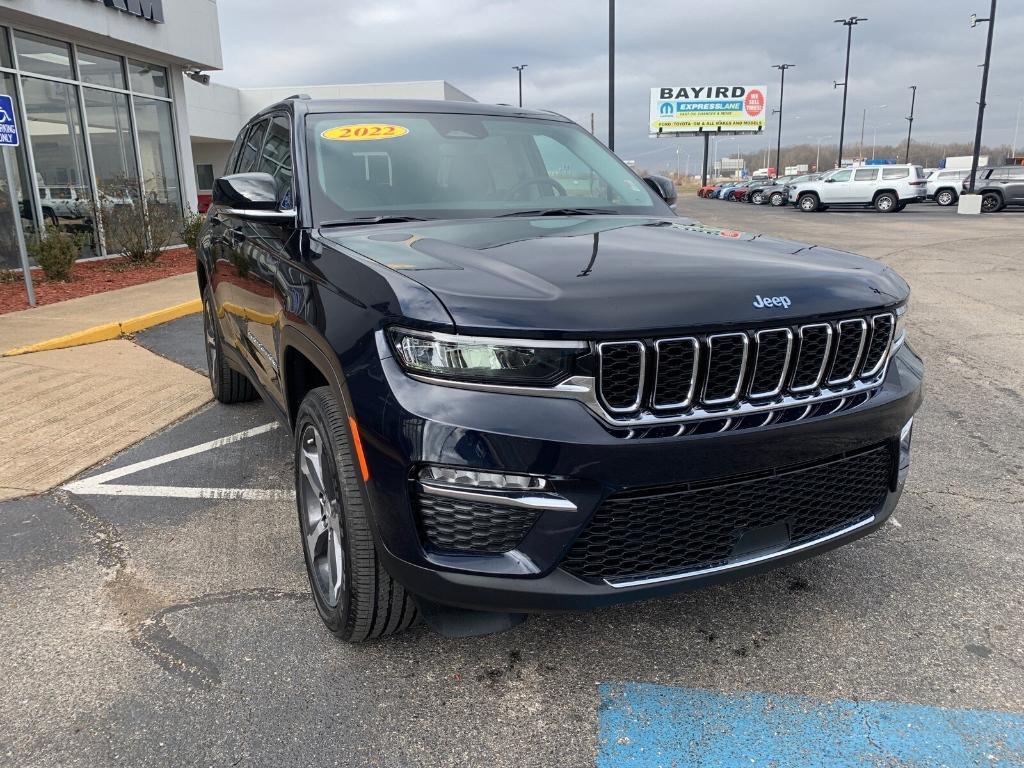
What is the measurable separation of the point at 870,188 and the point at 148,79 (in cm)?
2814

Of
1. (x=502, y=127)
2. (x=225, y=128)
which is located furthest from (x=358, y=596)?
(x=225, y=128)

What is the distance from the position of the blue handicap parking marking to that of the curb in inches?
260

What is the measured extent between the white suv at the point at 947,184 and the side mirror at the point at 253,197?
126 ft

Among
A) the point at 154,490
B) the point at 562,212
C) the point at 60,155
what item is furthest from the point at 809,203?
the point at 154,490

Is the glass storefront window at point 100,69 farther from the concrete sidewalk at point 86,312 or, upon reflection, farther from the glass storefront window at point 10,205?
the concrete sidewalk at point 86,312

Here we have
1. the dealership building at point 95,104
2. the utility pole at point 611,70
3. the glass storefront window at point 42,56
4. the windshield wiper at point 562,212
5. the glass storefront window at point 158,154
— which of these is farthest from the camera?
the utility pole at point 611,70

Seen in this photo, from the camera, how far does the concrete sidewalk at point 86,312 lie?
7535 millimetres

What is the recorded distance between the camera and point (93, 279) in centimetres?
1135

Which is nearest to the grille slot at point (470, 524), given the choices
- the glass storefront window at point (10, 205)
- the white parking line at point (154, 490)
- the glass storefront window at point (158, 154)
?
the white parking line at point (154, 490)

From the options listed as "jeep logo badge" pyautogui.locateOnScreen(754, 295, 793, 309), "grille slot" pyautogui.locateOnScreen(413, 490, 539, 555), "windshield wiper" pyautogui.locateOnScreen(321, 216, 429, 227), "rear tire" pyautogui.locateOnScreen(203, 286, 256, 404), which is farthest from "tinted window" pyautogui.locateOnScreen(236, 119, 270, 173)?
"jeep logo badge" pyautogui.locateOnScreen(754, 295, 793, 309)

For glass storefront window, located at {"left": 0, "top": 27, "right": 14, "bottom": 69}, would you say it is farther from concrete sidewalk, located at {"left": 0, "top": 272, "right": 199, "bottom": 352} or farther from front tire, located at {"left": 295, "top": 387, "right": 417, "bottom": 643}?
front tire, located at {"left": 295, "top": 387, "right": 417, "bottom": 643}

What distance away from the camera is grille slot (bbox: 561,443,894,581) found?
6.68ft

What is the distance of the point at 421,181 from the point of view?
10.8 feet

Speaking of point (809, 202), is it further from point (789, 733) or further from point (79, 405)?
point (789, 733)
